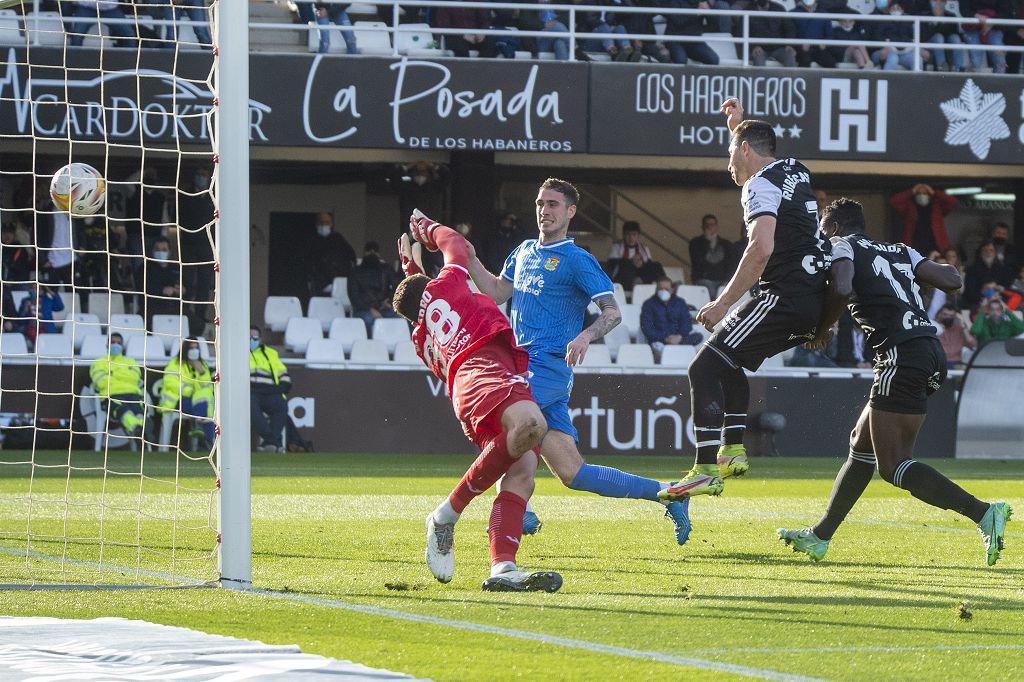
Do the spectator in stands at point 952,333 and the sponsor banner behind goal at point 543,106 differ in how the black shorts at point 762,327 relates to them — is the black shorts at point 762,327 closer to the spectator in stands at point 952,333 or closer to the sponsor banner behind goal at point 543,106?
the sponsor banner behind goal at point 543,106

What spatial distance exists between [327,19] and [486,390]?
568 inches

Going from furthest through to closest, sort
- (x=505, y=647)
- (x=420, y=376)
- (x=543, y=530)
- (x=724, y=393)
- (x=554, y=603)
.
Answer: (x=420, y=376), (x=543, y=530), (x=724, y=393), (x=554, y=603), (x=505, y=647)

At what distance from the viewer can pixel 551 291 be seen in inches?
280

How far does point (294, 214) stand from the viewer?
23.3 m

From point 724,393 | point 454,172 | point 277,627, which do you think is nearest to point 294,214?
point 454,172

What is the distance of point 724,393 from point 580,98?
12.9 meters

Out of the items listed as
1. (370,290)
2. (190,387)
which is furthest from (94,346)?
(370,290)

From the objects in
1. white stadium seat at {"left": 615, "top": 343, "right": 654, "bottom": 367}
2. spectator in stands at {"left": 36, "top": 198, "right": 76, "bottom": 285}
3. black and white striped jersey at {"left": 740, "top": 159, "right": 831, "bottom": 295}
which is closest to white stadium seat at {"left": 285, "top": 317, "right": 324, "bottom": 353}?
spectator in stands at {"left": 36, "top": 198, "right": 76, "bottom": 285}

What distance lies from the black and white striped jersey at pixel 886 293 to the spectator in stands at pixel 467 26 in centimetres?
1297

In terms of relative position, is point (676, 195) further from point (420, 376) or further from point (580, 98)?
point (420, 376)

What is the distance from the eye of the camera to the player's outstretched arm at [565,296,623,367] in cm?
645

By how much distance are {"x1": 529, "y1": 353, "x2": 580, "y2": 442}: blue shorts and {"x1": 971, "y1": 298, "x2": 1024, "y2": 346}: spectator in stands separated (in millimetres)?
13310

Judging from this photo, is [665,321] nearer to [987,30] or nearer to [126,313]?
[987,30]

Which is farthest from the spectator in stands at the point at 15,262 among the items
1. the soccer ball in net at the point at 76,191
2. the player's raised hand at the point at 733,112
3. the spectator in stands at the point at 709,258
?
the player's raised hand at the point at 733,112
